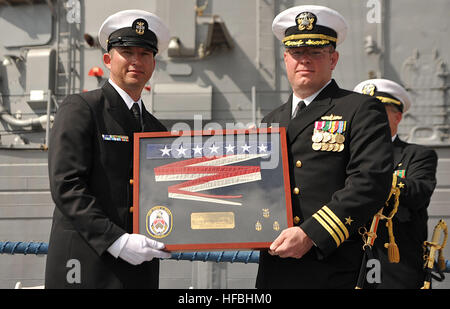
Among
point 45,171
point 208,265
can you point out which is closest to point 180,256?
point 208,265

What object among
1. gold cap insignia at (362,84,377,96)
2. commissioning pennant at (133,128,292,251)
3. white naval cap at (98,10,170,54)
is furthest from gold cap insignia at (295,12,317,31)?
gold cap insignia at (362,84,377,96)

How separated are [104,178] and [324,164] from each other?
1.00m

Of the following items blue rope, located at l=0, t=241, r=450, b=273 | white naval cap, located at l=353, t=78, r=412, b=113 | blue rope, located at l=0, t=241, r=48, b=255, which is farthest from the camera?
white naval cap, located at l=353, t=78, r=412, b=113

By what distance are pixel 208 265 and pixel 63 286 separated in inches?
175

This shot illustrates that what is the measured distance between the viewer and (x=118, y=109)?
2.21 metres

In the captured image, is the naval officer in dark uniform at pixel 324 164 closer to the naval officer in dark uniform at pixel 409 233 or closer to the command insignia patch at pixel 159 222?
the command insignia patch at pixel 159 222

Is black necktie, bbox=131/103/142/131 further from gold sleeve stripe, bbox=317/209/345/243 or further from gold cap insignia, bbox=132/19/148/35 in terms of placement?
gold sleeve stripe, bbox=317/209/345/243

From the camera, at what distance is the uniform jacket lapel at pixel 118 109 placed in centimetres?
219

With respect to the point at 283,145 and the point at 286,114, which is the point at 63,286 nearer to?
the point at 283,145

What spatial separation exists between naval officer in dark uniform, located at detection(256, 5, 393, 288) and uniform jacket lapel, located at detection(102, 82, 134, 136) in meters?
0.75

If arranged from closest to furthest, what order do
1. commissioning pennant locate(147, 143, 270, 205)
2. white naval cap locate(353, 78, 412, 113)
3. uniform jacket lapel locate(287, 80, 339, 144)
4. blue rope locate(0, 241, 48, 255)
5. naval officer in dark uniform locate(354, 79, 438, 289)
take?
commissioning pennant locate(147, 143, 270, 205)
uniform jacket lapel locate(287, 80, 339, 144)
naval officer in dark uniform locate(354, 79, 438, 289)
blue rope locate(0, 241, 48, 255)
white naval cap locate(353, 78, 412, 113)

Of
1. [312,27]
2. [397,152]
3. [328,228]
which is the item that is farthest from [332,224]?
[397,152]

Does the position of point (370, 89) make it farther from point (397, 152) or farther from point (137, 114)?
point (137, 114)

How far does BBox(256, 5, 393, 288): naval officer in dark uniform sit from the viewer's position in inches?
73.7
